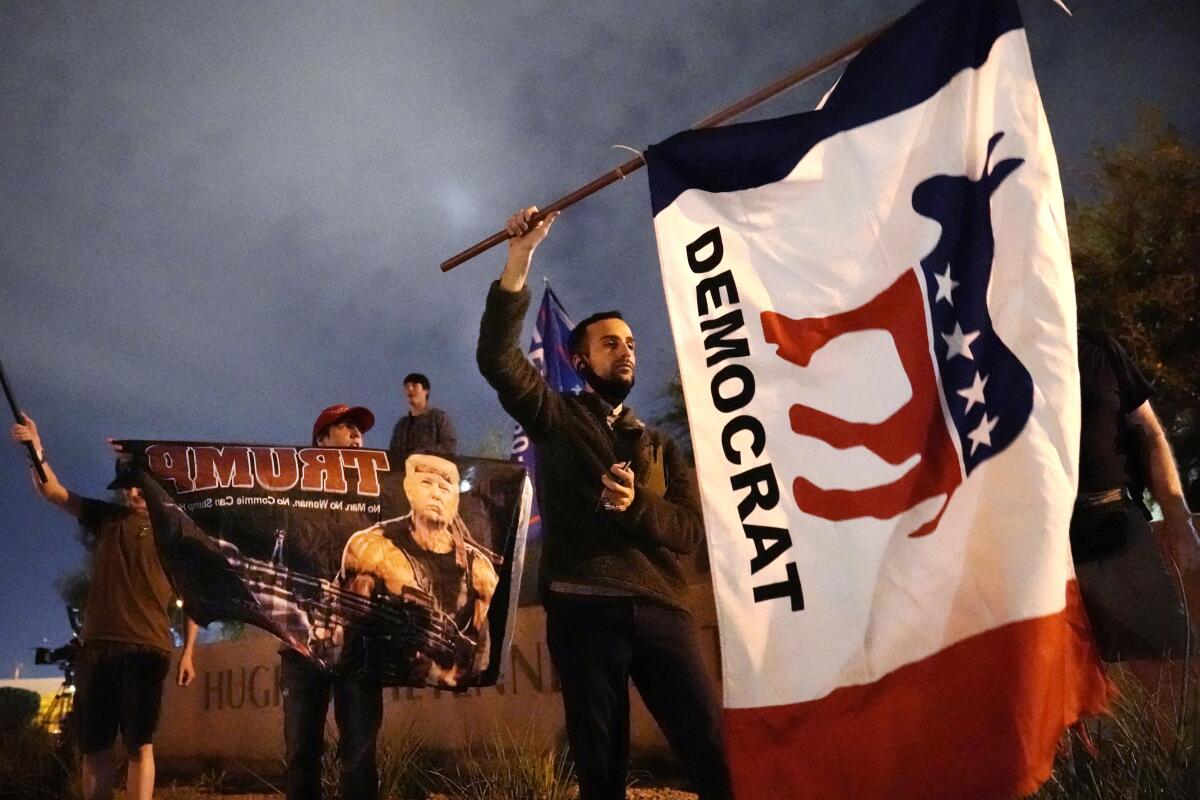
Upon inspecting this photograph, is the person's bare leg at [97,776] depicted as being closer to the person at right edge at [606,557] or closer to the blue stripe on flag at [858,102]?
the person at right edge at [606,557]

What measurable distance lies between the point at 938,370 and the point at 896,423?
0.16 metres

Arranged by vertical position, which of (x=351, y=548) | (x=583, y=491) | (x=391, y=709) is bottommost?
(x=391, y=709)

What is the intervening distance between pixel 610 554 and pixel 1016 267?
1.45m

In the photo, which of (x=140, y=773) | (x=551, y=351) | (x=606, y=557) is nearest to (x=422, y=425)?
(x=140, y=773)

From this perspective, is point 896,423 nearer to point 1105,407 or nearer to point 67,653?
point 1105,407

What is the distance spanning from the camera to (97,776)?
15.0 feet

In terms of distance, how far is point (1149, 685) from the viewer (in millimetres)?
3557

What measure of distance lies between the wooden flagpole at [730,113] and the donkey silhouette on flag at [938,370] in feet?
1.70

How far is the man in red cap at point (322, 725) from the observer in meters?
3.70

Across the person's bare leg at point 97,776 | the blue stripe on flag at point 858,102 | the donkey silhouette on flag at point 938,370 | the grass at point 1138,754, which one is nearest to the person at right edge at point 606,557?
the blue stripe on flag at point 858,102

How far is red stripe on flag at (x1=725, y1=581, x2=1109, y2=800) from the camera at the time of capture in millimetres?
1820

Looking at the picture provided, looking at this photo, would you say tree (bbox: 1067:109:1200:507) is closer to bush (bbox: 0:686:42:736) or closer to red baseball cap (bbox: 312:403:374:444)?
red baseball cap (bbox: 312:403:374:444)

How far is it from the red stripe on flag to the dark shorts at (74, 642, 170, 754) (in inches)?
147

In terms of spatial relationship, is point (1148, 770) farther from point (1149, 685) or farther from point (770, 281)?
point (770, 281)
